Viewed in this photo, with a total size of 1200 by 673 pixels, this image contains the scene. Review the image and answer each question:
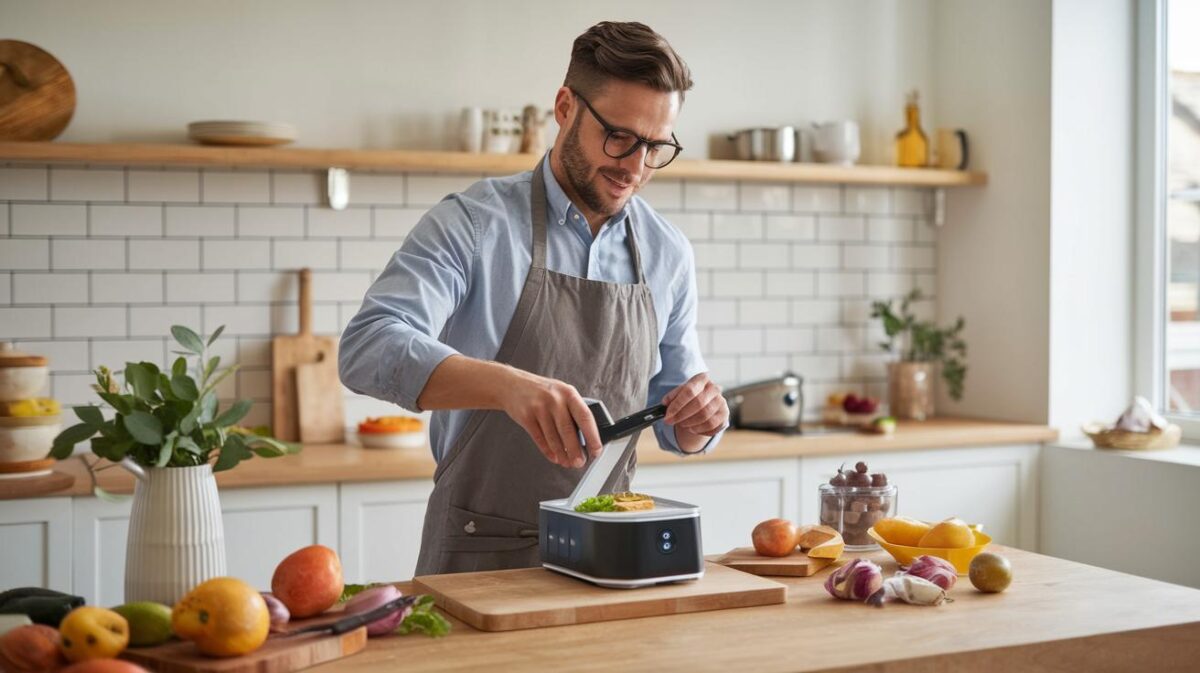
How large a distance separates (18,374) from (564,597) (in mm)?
2073

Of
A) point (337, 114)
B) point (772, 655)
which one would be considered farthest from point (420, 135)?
point (772, 655)

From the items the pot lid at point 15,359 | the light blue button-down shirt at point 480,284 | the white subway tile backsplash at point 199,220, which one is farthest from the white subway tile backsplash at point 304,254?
the light blue button-down shirt at point 480,284

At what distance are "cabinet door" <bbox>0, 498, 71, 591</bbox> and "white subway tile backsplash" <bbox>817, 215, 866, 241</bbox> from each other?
2.94 meters

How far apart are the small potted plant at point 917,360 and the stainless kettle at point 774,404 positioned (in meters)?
0.62

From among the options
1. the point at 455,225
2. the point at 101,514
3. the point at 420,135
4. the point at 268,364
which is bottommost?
the point at 101,514

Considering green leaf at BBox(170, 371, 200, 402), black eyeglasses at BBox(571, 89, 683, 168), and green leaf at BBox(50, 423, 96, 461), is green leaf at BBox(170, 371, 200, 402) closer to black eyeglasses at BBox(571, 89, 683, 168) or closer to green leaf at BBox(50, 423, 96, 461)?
green leaf at BBox(50, 423, 96, 461)

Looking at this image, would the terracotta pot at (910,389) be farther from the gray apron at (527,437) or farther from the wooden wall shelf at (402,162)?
the gray apron at (527,437)

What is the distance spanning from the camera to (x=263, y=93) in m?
4.13

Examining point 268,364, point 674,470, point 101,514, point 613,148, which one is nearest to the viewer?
point 613,148

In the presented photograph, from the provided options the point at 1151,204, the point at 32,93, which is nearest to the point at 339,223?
the point at 32,93

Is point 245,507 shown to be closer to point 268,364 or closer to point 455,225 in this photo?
point 268,364

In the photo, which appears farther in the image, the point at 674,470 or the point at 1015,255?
the point at 1015,255

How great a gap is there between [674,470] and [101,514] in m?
1.66

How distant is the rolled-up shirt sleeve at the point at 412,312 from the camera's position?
2.10 meters
